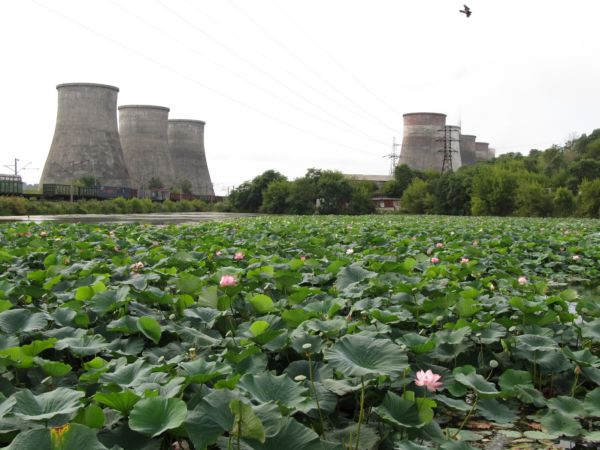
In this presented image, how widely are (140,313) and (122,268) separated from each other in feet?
2.93

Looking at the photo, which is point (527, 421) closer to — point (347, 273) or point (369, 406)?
point (369, 406)

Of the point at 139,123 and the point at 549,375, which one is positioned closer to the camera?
the point at 549,375

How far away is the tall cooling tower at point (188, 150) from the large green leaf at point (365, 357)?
36.2 m

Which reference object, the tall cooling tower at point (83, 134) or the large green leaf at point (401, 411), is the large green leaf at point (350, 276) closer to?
the large green leaf at point (401, 411)

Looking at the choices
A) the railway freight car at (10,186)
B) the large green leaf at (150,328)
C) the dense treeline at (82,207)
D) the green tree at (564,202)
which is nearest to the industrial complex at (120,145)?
the railway freight car at (10,186)

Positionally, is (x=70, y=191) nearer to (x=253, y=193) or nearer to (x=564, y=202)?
(x=253, y=193)

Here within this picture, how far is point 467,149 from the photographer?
165ft

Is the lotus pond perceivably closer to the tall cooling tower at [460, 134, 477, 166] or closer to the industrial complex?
the industrial complex

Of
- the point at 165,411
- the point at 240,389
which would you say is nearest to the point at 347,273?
the point at 240,389

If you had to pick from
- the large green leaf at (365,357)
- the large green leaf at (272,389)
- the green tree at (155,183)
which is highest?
the green tree at (155,183)

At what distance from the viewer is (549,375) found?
5.45 ft

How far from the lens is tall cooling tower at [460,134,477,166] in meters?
49.4

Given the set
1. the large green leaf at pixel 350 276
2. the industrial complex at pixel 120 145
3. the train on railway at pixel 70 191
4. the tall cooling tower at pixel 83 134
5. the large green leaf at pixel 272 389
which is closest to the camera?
the large green leaf at pixel 272 389

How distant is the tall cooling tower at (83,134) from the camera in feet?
93.1
